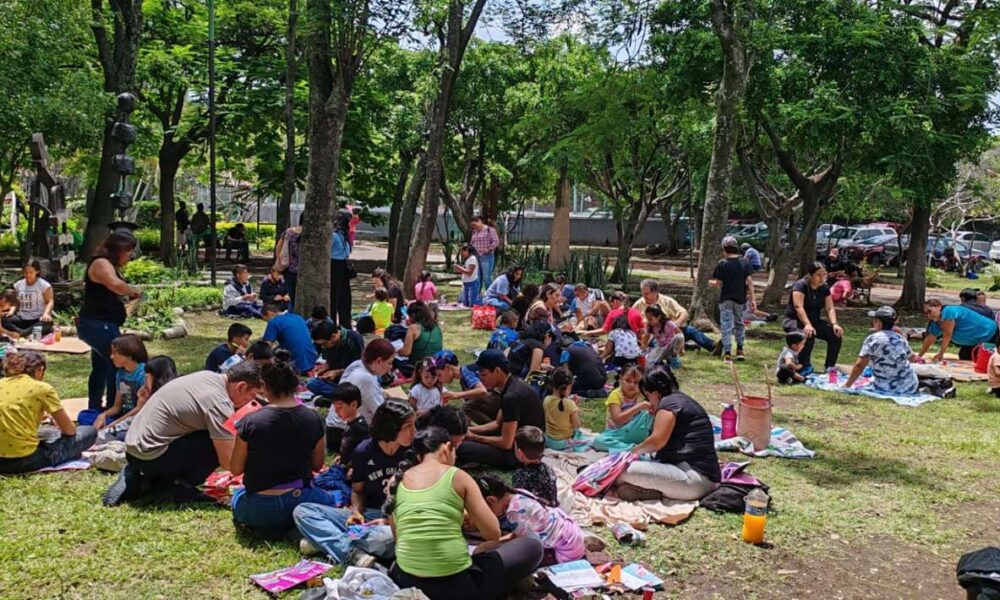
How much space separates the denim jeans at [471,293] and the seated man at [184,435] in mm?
10355

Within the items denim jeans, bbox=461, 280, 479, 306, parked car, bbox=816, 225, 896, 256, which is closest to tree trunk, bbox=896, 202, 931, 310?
denim jeans, bbox=461, 280, 479, 306

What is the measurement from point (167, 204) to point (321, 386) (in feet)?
51.6

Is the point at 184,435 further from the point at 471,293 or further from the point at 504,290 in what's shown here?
the point at 471,293

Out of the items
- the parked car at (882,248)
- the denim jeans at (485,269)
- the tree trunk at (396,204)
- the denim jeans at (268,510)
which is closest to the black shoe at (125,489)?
the denim jeans at (268,510)

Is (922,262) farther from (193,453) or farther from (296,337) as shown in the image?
(193,453)

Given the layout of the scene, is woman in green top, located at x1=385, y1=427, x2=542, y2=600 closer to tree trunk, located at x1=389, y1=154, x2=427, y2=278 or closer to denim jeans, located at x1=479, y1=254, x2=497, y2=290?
denim jeans, located at x1=479, y1=254, x2=497, y2=290

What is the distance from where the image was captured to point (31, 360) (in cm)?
558

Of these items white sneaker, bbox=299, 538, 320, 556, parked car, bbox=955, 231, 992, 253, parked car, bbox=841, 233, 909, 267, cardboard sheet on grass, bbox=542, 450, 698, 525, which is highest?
parked car, bbox=955, 231, 992, 253

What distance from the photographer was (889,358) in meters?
9.36

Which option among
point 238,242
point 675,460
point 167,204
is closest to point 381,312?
point 675,460

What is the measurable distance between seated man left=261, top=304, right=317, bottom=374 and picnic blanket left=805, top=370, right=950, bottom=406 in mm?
5922

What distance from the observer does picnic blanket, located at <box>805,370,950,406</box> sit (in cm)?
913

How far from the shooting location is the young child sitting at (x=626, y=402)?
7.02 metres

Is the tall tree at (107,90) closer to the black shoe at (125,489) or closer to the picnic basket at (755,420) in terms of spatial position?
the black shoe at (125,489)
